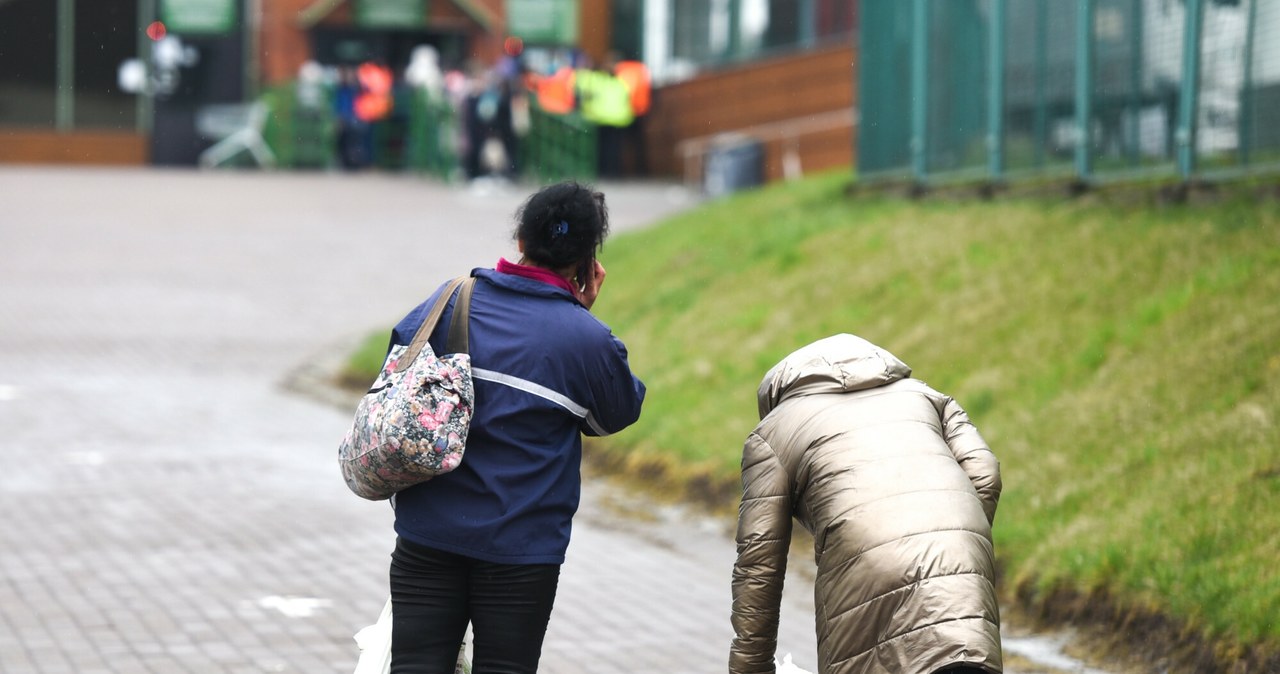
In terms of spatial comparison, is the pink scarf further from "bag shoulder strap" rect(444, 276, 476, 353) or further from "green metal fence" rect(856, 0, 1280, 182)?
"green metal fence" rect(856, 0, 1280, 182)

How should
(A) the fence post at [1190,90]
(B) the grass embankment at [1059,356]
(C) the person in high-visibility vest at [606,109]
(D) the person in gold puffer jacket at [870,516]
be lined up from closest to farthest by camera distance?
(D) the person in gold puffer jacket at [870,516]
(B) the grass embankment at [1059,356]
(A) the fence post at [1190,90]
(C) the person in high-visibility vest at [606,109]

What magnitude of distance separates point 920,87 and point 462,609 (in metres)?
11.1

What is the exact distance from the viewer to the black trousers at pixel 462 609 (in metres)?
4.09

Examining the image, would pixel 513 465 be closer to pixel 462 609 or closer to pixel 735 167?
pixel 462 609

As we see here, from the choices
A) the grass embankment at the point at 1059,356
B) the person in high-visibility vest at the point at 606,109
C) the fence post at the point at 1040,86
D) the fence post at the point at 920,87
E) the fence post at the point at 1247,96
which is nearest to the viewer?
the grass embankment at the point at 1059,356

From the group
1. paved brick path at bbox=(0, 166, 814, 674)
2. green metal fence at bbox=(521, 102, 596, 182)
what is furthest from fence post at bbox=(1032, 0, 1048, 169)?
green metal fence at bbox=(521, 102, 596, 182)

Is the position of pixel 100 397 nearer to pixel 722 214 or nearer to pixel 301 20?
pixel 722 214

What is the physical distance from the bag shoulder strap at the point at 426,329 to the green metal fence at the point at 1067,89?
7.12 metres

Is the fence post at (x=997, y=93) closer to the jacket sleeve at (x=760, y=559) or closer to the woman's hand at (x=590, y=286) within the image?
the woman's hand at (x=590, y=286)

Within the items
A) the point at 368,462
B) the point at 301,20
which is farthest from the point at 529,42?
the point at 368,462

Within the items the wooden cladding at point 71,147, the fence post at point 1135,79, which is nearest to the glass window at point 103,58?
the wooden cladding at point 71,147

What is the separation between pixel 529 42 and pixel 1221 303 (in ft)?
94.9

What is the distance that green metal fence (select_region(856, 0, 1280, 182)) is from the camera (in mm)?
10312

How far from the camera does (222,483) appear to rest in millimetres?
10102
